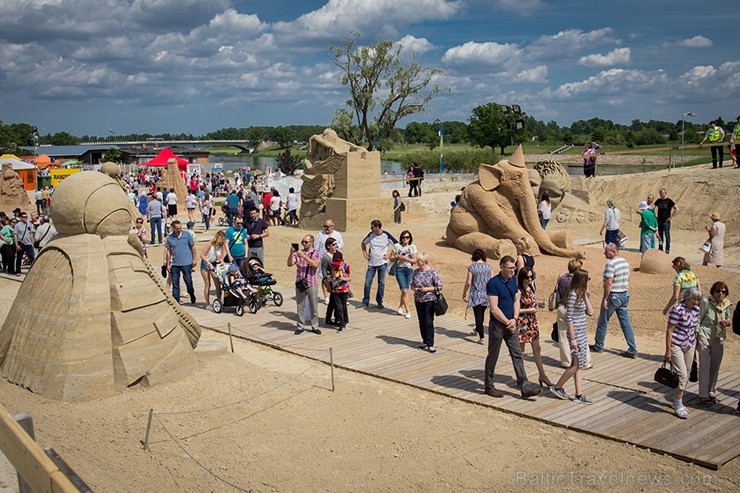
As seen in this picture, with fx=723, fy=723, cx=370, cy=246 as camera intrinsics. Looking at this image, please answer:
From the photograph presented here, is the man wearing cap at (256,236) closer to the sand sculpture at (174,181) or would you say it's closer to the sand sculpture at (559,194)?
the sand sculpture at (559,194)

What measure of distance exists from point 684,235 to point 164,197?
679 inches

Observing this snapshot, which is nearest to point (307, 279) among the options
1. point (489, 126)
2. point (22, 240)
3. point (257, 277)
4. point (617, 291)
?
point (257, 277)

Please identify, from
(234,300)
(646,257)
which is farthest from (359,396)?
(646,257)

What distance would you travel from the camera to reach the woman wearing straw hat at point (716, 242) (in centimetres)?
1433

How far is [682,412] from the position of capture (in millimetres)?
7348

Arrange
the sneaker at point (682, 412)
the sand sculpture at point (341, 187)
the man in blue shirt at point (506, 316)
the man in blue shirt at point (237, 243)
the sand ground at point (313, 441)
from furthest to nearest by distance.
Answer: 1. the sand sculpture at point (341, 187)
2. the man in blue shirt at point (237, 243)
3. the man in blue shirt at point (506, 316)
4. the sneaker at point (682, 412)
5. the sand ground at point (313, 441)

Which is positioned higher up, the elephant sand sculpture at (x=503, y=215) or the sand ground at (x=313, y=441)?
the elephant sand sculpture at (x=503, y=215)

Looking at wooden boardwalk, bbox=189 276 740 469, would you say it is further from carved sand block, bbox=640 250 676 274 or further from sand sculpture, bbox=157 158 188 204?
sand sculpture, bbox=157 158 188 204

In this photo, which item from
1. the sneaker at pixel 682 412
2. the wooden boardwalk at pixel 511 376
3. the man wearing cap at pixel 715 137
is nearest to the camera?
the wooden boardwalk at pixel 511 376

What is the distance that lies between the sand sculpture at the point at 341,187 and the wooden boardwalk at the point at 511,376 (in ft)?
26.9

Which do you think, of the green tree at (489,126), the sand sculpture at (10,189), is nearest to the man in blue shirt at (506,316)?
the sand sculpture at (10,189)

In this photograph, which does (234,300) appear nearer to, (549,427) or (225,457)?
Result: (225,457)

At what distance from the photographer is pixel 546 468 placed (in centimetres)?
643

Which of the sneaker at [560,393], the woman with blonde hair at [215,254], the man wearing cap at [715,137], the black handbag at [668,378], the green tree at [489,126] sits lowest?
the sneaker at [560,393]
